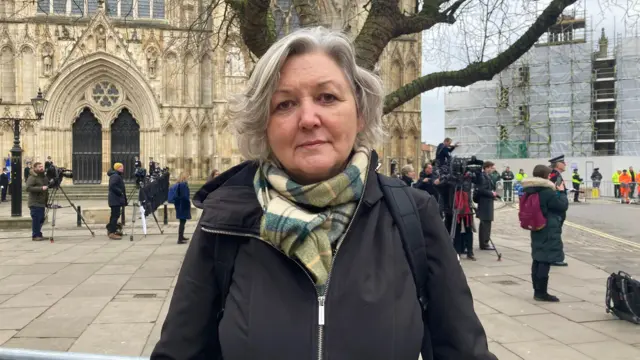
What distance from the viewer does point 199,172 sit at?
27141 millimetres

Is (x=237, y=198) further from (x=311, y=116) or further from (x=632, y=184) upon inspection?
(x=632, y=184)

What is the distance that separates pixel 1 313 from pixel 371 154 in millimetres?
5585

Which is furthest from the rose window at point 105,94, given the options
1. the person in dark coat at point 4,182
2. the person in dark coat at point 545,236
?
the person in dark coat at point 545,236

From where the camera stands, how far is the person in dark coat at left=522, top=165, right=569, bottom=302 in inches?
247

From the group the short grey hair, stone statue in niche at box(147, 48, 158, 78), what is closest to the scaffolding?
→ stone statue in niche at box(147, 48, 158, 78)

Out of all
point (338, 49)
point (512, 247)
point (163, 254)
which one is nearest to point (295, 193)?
point (338, 49)

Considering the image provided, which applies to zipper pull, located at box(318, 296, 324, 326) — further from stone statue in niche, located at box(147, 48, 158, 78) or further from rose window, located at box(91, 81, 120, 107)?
rose window, located at box(91, 81, 120, 107)

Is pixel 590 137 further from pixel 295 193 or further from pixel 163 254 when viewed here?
pixel 295 193

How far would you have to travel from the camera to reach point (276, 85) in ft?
5.19

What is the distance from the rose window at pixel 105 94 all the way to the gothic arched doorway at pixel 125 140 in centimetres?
79

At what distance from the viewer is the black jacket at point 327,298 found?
141 cm

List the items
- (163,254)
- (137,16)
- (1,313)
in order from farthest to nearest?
(137,16), (163,254), (1,313)

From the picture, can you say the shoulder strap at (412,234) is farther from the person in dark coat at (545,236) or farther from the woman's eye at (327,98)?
the person in dark coat at (545,236)

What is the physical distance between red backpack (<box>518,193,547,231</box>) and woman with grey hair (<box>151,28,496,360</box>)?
537cm
